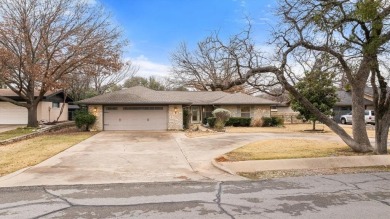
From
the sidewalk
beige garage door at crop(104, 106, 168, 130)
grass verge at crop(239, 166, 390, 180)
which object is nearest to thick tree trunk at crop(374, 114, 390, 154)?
the sidewalk

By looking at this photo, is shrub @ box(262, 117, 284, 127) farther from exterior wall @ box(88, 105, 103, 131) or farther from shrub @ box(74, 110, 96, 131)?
shrub @ box(74, 110, 96, 131)

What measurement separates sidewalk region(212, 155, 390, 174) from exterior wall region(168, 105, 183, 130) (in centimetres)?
1442

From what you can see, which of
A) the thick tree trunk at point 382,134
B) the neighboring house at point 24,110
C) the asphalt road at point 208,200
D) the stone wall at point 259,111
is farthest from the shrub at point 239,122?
the asphalt road at point 208,200

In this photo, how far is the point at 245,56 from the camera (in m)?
12.5

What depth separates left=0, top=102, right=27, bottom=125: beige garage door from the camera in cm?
2872

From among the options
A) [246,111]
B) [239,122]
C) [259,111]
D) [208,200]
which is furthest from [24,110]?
[208,200]

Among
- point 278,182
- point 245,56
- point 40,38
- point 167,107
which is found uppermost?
point 40,38

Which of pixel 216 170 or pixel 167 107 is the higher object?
pixel 167 107

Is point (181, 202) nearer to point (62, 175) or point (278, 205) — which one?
point (278, 205)

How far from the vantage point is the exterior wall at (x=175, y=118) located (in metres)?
25.0

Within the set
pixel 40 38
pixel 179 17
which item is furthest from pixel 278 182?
pixel 40 38

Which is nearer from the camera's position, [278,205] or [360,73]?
[278,205]

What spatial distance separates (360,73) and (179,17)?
9.60 m

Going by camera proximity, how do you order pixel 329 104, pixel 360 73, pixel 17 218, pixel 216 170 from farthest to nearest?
pixel 329 104, pixel 360 73, pixel 216 170, pixel 17 218
